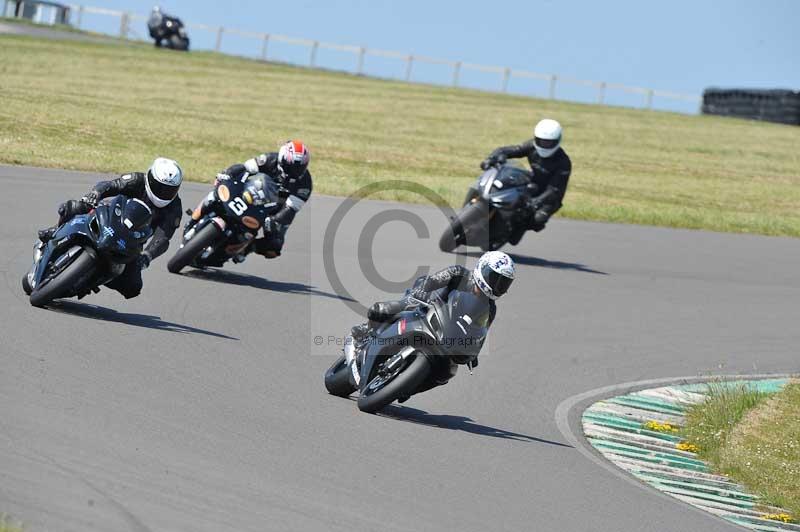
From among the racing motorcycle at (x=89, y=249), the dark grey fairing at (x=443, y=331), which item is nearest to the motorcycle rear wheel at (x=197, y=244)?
the racing motorcycle at (x=89, y=249)

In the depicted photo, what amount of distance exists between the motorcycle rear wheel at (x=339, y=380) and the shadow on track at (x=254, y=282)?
4.15 m

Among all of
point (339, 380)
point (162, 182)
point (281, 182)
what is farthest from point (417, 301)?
point (281, 182)

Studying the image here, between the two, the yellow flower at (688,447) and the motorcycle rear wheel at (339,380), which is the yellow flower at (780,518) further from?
the motorcycle rear wheel at (339,380)

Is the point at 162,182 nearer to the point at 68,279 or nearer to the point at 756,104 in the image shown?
the point at 68,279

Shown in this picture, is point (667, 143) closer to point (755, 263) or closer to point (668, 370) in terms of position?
point (755, 263)

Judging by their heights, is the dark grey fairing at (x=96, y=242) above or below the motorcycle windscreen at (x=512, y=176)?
below

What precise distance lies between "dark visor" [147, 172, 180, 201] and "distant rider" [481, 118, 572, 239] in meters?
7.29

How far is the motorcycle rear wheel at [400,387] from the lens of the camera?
8.77 metres

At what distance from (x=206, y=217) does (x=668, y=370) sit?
4.88 metres

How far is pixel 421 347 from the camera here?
29.0ft

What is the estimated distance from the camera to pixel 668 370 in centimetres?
1320

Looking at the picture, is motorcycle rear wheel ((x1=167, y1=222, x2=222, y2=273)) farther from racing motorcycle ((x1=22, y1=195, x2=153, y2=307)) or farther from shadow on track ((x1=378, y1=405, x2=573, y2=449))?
shadow on track ((x1=378, y1=405, x2=573, y2=449))

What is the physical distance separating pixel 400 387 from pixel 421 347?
0.30 metres

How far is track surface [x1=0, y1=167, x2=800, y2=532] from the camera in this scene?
21.2ft
